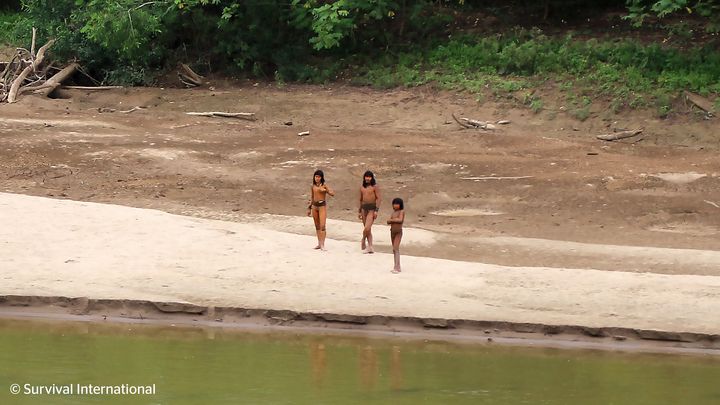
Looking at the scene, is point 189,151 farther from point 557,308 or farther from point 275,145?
point 557,308

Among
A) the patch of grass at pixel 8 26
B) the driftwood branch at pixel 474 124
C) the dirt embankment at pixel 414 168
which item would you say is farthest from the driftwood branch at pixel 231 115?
the patch of grass at pixel 8 26

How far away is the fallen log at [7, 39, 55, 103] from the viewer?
79.2ft

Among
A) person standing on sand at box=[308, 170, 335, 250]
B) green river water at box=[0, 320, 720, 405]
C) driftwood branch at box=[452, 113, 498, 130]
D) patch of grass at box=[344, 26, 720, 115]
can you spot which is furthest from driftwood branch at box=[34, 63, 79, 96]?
green river water at box=[0, 320, 720, 405]

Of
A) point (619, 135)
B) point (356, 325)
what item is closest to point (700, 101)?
point (619, 135)

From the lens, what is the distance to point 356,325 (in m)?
11.5

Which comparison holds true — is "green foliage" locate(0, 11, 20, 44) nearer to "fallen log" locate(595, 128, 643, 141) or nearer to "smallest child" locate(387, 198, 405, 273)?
"fallen log" locate(595, 128, 643, 141)

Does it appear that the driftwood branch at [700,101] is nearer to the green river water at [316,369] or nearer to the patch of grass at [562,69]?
the patch of grass at [562,69]

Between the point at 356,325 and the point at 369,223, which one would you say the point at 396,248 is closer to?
the point at 369,223

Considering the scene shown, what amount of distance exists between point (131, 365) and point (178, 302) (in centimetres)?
167

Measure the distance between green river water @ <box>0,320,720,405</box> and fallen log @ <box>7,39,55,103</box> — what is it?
13602 mm

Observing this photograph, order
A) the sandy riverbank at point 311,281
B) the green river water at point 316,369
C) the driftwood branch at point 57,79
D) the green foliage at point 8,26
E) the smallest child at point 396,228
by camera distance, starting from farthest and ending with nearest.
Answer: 1. the green foliage at point 8,26
2. the driftwood branch at point 57,79
3. the smallest child at point 396,228
4. the sandy riverbank at point 311,281
5. the green river water at point 316,369

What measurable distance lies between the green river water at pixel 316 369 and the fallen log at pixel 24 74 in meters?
13.6

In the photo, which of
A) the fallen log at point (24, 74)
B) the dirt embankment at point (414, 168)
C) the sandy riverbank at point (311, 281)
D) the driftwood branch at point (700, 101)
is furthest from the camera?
the fallen log at point (24, 74)

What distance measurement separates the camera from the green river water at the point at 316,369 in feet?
31.2
